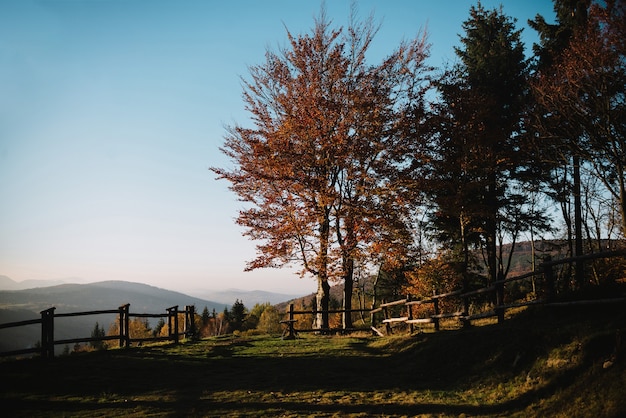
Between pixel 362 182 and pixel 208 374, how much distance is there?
12.5m

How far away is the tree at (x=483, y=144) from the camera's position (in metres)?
21.6

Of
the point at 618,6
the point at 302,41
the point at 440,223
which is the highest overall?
the point at 302,41

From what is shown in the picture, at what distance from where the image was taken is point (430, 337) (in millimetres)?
13547

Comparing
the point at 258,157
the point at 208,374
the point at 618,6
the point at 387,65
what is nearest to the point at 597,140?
the point at 618,6

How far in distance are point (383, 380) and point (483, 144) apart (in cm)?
1591

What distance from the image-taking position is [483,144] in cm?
2172

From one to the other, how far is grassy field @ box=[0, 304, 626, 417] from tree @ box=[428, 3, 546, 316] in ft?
29.6

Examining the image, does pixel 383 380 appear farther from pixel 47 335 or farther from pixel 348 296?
pixel 348 296

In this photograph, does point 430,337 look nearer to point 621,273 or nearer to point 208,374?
point 208,374

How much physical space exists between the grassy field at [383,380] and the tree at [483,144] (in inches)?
355

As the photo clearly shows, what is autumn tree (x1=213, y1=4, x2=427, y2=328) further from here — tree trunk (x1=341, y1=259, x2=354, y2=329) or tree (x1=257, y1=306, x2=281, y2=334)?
tree (x1=257, y1=306, x2=281, y2=334)

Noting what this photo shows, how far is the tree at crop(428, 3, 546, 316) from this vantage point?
21.6 metres

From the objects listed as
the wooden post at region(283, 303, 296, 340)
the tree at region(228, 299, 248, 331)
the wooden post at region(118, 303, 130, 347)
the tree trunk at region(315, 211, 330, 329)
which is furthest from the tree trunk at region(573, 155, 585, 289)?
the tree at region(228, 299, 248, 331)

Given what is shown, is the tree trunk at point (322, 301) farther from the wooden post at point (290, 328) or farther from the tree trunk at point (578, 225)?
the tree trunk at point (578, 225)
